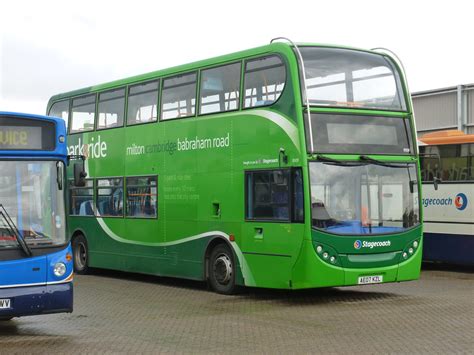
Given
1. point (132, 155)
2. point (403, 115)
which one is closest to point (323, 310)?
point (403, 115)

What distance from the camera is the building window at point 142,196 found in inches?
722

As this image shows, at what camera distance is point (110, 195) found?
65.1ft

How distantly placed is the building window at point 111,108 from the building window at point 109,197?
4.12ft

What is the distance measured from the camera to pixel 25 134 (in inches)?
454

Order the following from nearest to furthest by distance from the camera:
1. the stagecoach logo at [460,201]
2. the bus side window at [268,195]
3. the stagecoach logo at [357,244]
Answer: the stagecoach logo at [357,244], the bus side window at [268,195], the stagecoach logo at [460,201]

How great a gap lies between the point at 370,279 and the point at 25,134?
6.30 m

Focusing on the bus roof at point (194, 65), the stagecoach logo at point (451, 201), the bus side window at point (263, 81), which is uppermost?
the bus roof at point (194, 65)

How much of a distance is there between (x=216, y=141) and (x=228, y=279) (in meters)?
2.52

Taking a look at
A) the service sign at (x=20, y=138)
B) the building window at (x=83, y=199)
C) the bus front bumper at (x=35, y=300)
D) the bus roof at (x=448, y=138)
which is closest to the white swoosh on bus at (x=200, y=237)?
the building window at (x=83, y=199)

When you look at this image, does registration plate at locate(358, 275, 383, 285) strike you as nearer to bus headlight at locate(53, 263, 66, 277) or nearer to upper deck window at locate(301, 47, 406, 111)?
upper deck window at locate(301, 47, 406, 111)

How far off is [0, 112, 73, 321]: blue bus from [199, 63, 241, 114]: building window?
188 inches

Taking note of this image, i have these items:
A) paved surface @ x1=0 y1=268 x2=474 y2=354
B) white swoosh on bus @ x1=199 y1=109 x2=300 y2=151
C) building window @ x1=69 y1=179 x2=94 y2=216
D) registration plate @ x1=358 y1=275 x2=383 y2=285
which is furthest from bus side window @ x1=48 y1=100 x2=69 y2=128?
registration plate @ x1=358 y1=275 x2=383 y2=285

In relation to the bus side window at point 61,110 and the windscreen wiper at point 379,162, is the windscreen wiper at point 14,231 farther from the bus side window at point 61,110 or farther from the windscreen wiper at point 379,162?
the bus side window at point 61,110

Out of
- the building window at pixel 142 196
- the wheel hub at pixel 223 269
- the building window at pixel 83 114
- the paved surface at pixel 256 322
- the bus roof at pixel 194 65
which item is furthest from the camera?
the building window at pixel 83 114
